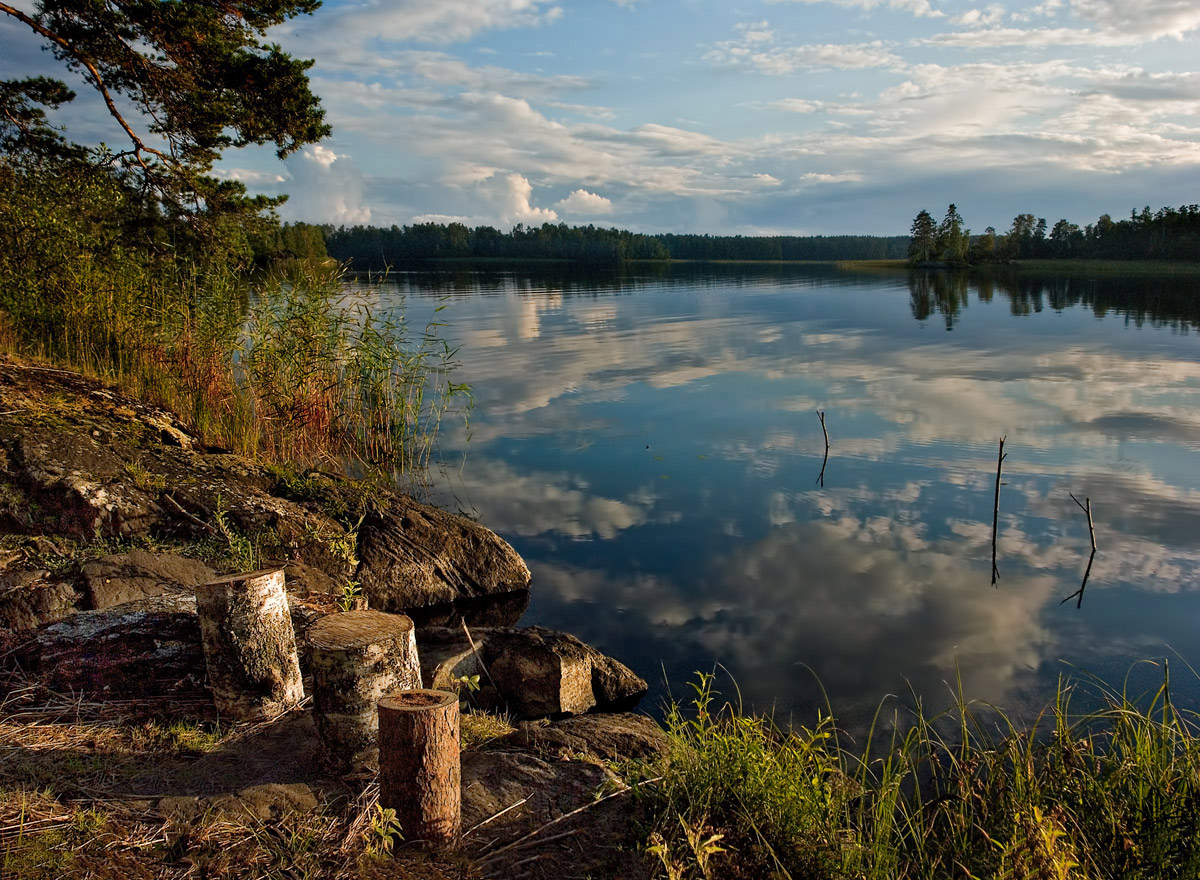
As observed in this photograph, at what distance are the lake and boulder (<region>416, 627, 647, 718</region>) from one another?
97 centimetres

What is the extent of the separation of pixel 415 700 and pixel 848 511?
8.08 metres

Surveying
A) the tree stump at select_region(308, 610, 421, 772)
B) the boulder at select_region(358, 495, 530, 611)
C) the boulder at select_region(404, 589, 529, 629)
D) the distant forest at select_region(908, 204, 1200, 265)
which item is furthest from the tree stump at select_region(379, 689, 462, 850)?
the distant forest at select_region(908, 204, 1200, 265)

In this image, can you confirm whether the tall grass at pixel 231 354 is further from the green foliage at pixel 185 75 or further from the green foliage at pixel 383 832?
the green foliage at pixel 383 832

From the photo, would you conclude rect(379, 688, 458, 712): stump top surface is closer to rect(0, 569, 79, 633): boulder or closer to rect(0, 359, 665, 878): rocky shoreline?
rect(0, 359, 665, 878): rocky shoreline

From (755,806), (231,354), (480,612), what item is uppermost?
(231,354)

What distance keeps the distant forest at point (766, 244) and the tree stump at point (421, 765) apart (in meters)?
57.9

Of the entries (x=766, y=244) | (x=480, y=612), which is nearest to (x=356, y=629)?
(x=480, y=612)

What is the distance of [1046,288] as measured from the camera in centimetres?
5972

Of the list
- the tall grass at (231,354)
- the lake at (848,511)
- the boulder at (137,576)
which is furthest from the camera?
the tall grass at (231,354)

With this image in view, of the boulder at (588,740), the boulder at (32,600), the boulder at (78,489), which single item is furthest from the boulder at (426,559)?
the boulder at (588,740)

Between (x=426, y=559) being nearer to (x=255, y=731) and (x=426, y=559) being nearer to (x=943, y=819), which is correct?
(x=255, y=731)

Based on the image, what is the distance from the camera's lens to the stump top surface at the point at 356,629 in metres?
3.82

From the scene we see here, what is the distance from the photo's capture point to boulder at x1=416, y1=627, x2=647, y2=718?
5578 millimetres

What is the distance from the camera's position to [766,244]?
164 metres
